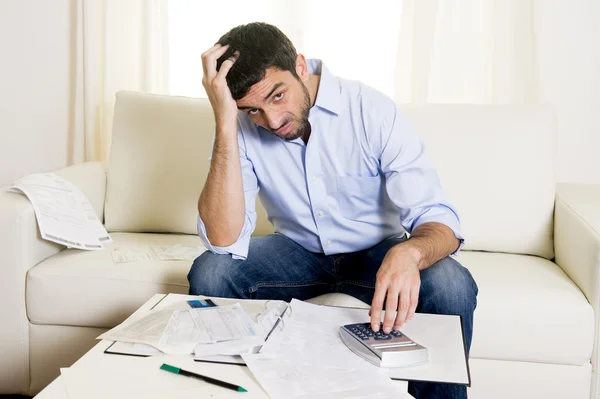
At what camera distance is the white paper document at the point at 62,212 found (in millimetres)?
1971

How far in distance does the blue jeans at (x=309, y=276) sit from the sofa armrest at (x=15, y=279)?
558mm

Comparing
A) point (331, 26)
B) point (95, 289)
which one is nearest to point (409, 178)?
point (95, 289)

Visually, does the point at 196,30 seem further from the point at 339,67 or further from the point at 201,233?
the point at 201,233

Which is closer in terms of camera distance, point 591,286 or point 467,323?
point 467,323

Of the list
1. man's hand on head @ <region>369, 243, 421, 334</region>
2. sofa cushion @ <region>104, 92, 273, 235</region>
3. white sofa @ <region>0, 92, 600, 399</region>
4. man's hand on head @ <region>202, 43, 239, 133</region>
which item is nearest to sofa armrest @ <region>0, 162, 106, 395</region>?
white sofa @ <region>0, 92, 600, 399</region>

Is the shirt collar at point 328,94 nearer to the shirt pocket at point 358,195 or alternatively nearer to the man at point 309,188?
the man at point 309,188

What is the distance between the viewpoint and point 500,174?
2.15 metres

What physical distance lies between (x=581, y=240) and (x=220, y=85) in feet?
3.31

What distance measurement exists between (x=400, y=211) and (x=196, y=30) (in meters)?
1.55

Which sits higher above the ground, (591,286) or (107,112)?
(107,112)

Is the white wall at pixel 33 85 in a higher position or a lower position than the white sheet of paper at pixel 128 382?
higher

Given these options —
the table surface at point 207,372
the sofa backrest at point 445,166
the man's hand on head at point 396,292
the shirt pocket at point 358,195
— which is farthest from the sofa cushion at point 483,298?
the table surface at point 207,372

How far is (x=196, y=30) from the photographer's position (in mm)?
2873

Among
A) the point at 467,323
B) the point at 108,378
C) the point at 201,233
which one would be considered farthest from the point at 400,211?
the point at 108,378
